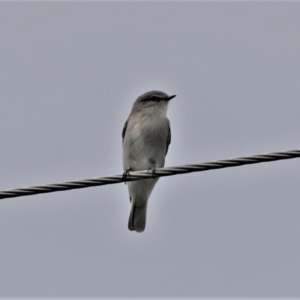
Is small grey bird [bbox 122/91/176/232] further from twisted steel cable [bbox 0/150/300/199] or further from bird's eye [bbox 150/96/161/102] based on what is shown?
twisted steel cable [bbox 0/150/300/199]

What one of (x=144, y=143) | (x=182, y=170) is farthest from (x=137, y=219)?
(x=182, y=170)

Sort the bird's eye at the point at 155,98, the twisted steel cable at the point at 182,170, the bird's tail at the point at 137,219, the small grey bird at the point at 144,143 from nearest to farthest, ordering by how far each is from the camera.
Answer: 1. the twisted steel cable at the point at 182,170
2. the small grey bird at the point at 144,143
3. the bird's eye at the point at 155,98
4. the bird's tail at the point at 137,219

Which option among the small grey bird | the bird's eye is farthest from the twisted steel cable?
the bird's eye

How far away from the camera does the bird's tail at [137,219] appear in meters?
13.2

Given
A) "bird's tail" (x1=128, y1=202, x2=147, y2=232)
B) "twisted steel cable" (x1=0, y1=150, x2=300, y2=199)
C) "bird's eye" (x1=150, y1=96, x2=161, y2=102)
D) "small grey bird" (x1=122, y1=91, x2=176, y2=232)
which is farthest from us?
"bird's tail" (x1=128, y1=202, x2=147, y2=232)

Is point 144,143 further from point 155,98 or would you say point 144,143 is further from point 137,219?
point 137,219

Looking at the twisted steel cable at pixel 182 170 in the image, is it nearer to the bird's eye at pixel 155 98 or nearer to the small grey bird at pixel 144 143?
the small grey bird at pixel 144 143

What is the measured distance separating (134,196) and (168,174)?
459 centimetres

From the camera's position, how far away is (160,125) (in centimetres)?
1266

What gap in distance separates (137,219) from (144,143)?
1.55 m

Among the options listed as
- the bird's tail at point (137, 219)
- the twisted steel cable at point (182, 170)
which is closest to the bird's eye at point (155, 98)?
the bird's tail at point (137, 219)

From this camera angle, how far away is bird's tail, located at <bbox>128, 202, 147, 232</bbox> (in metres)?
13.2

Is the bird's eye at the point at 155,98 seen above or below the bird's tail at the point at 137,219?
above

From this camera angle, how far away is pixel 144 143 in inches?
487
